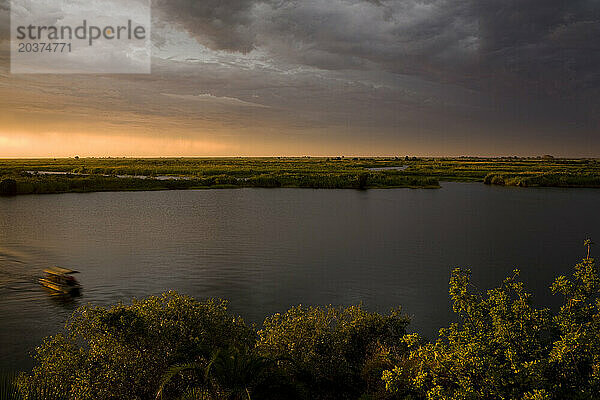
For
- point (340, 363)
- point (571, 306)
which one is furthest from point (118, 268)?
point (571, 306)

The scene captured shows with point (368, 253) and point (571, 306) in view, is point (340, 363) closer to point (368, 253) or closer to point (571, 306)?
point (571, 306)

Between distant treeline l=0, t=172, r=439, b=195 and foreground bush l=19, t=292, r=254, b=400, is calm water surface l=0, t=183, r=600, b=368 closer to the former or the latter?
foreground bush l=19, t=292, r=254, b=400

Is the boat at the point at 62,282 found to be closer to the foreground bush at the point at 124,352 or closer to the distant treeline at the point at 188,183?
the foreground bush at the point at 124,352

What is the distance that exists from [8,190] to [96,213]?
33.3m

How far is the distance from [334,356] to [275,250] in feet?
89.1

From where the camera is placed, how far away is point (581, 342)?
33.8 feet

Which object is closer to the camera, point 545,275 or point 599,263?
point 545,275

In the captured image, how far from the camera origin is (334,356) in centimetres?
1554

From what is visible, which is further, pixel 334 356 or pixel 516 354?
pixel 334 356

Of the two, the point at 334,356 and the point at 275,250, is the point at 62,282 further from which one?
the point at 334,356

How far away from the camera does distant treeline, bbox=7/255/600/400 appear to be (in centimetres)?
1054

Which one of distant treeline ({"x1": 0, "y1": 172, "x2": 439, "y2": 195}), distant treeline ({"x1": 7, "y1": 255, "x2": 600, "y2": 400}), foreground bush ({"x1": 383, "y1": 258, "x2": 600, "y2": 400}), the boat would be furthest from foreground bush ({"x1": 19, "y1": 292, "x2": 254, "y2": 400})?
distant treeline ({"x1": 0, "y1": 172, "x2": 439, "y2": 195})

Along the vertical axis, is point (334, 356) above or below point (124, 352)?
below

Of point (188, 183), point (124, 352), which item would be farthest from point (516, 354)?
point (188, 183)
